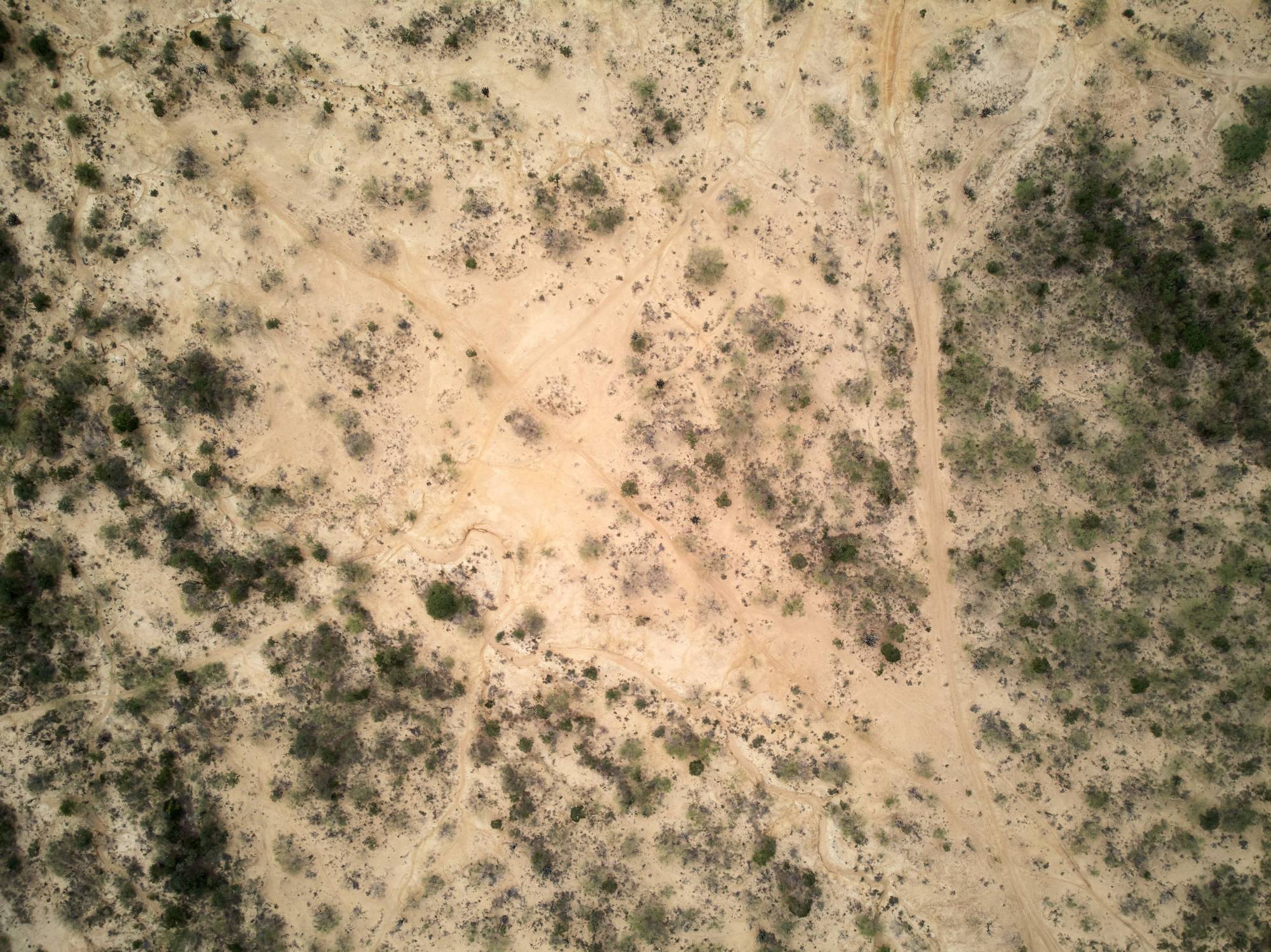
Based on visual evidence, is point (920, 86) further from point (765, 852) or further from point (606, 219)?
point (765, 852)

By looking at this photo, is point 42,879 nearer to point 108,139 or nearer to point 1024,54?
point 108,139

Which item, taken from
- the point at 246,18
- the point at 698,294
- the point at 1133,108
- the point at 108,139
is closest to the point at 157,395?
the point at 108,139

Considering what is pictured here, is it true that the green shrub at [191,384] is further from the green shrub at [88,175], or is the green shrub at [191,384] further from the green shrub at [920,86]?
the green shrub at [920,86]

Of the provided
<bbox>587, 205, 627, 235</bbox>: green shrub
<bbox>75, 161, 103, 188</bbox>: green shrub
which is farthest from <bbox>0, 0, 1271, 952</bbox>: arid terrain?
<bbox>75, 161, 103, 188</bbox>: green shrub

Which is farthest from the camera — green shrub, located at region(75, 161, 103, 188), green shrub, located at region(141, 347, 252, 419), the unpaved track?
the unpaved track

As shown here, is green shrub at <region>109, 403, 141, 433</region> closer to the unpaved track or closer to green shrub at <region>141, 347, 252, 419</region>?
green shrub at <region>141, 347, 252, 419</region>

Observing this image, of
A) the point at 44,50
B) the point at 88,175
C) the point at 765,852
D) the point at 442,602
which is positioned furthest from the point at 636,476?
the point at 44,50
